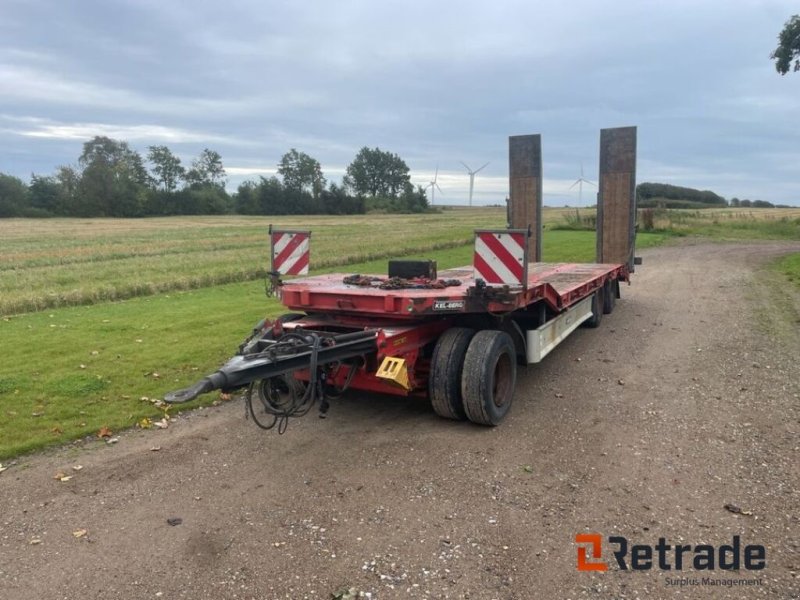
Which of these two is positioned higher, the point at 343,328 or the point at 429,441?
the point at 343,328

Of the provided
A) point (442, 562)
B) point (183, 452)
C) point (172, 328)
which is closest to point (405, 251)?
point (172, 328)

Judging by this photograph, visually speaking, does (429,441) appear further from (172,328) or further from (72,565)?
(172,328)

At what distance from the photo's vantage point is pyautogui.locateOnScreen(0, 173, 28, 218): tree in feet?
265

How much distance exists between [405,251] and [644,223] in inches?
681

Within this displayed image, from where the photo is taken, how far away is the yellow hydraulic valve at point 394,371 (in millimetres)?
4766

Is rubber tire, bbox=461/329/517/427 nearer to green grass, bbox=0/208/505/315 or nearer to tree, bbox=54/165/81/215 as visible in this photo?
green grass, bbox=0/208/505/315

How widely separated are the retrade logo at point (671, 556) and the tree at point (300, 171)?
103m

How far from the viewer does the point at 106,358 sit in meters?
8.01

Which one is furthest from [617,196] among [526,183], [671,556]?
[671,556]

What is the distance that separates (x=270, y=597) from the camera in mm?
3158

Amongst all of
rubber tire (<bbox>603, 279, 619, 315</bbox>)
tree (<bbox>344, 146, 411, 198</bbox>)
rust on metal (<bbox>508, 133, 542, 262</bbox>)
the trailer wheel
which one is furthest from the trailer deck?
tree (<bbox>344, 146, 411, 198</bbox>)

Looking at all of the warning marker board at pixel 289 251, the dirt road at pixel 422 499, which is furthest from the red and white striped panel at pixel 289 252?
the dirt road at pixel 422 499

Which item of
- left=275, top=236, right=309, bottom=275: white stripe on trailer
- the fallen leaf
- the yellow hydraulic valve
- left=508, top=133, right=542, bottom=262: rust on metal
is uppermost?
left=508, top=133, right=542, bottom=262: rust on metal

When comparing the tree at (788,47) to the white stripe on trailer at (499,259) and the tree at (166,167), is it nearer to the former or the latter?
the white stripe on trailer at (499,259)
